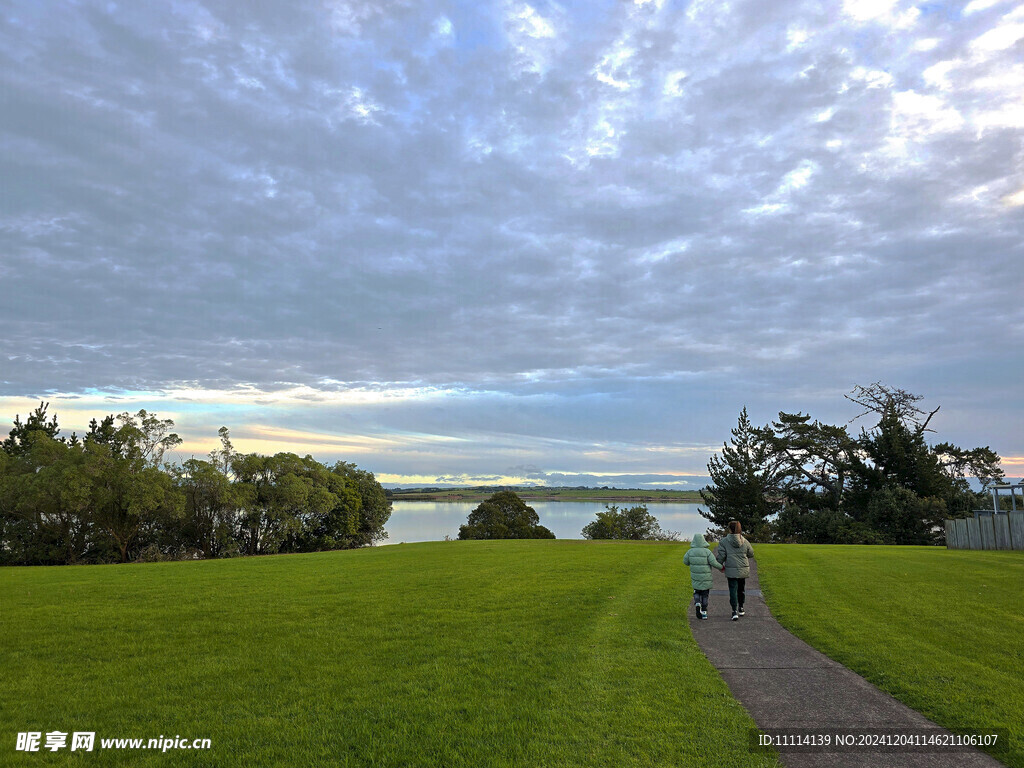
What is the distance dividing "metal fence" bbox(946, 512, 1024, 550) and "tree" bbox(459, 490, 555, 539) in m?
36.6

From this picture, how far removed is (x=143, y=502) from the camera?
32.6m

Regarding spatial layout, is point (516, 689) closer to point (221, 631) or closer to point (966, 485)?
point (221, 631)

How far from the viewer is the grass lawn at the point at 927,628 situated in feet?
19.3

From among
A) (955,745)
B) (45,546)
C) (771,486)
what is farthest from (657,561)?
(45,546)

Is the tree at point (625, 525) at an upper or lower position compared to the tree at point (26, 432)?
lower

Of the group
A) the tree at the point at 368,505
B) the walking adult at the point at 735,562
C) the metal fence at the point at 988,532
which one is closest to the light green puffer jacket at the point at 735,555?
the walking adult at the point at 735,562

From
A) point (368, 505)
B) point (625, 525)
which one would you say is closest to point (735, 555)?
point (368, 505)

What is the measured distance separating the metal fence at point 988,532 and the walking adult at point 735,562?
69.2ft

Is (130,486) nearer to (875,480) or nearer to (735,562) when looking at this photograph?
A: (735,562)

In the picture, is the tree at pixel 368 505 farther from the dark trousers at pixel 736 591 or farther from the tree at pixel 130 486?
the dark trousers at pixel 736 591

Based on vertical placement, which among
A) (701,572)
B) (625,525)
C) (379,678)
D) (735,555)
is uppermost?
(735,555)

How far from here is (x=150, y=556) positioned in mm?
35125

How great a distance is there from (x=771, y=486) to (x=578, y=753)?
48.1 meters

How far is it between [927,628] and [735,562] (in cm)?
294
